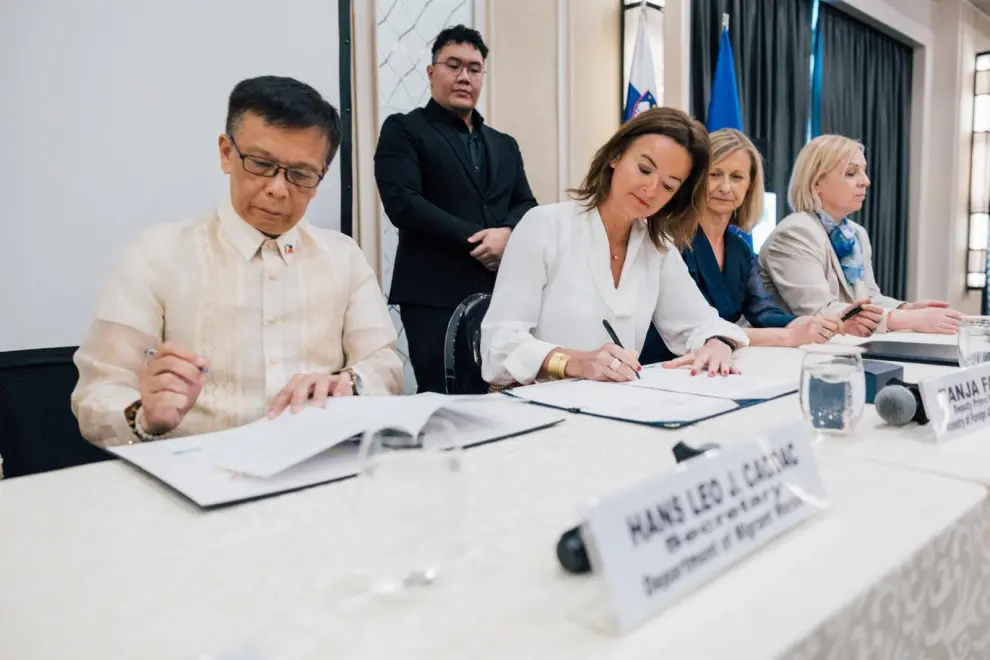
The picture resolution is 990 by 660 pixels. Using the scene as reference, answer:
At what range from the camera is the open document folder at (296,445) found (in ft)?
2.40

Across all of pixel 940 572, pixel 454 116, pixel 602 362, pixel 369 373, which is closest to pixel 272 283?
pixel 369 373

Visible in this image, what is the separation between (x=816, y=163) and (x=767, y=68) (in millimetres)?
2349

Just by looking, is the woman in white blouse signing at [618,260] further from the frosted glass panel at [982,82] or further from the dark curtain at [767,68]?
the frosted glass panel at [982,82]

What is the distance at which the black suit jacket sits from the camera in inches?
86.8

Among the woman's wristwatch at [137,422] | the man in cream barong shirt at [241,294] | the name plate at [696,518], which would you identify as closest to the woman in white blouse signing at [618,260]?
the man in cream barong shirt at [241,294]

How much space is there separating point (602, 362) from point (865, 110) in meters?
5.71

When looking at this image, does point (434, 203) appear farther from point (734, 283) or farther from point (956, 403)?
point (956, 403)

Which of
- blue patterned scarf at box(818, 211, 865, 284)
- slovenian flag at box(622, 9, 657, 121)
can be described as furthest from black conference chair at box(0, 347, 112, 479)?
slovenian flag at box(622, 9, 657, 121)

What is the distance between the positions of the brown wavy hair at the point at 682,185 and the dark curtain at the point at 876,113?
417 cm

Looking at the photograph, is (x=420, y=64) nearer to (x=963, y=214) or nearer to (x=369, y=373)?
(x=369, y=373)

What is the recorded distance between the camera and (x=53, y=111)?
1842mm

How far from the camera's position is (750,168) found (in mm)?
2295

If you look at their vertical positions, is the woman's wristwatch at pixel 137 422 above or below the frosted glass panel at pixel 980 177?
below

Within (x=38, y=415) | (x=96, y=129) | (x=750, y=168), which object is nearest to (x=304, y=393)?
(x=38, y=415)
